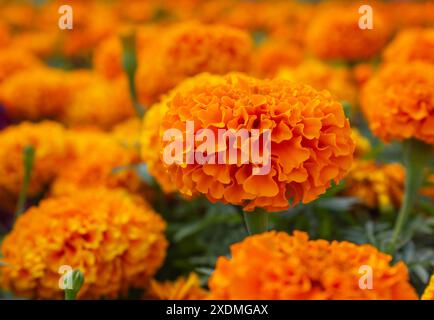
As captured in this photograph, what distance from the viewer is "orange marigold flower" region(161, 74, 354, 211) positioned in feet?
2.58

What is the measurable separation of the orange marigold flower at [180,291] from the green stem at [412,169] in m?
0.35

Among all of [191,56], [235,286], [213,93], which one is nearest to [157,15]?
[191,56]

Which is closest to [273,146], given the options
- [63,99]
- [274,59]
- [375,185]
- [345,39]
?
[375,185]

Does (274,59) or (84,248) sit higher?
(274,59)

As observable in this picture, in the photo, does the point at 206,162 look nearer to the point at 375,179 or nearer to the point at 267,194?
the point at 267,194

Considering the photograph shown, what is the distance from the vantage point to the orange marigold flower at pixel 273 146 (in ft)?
2.58

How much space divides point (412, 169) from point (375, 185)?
0.21m

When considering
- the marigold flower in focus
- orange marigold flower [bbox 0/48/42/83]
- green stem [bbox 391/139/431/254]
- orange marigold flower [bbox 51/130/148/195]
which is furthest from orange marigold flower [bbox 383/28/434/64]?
orange marigold flower [bbox 0/48/42/83]

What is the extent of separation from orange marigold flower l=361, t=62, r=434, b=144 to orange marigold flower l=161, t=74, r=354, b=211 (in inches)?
10.2

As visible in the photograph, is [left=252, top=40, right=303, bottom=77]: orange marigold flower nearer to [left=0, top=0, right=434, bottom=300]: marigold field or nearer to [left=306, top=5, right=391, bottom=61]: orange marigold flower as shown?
[left=0, top=0, right=434, bottom=300]: marigold field

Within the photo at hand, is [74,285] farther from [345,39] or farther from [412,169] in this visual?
[345,39]

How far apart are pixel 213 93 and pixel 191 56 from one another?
589 millimetres

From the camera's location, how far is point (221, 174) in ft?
2.58

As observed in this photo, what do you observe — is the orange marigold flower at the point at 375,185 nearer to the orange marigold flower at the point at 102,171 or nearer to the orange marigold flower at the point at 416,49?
the orange marigold flower at the point at 416,49
